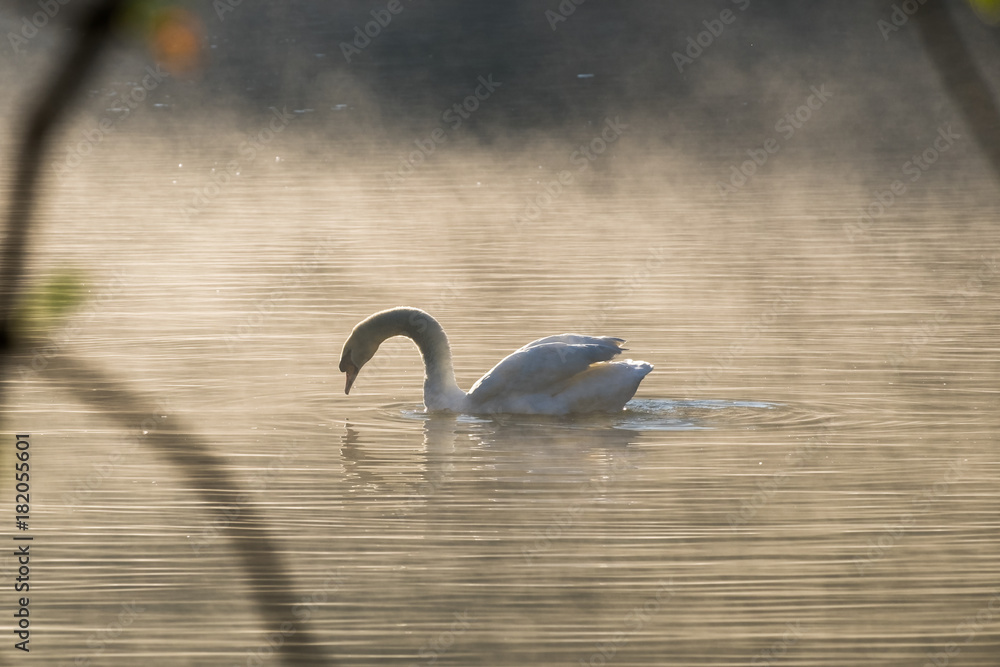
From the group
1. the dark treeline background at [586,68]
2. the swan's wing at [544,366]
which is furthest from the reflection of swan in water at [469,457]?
the dark treeline background at [586,68]

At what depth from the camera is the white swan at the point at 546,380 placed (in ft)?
32.7

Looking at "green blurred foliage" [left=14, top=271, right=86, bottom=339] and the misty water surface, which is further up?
"green blurred foliage" [left=14, top=271, right=86, bottom=339]

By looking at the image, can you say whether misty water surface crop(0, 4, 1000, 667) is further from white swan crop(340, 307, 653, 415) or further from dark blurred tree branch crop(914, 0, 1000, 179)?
dark blurred tree branch crop(914, 0, 1000, 179)

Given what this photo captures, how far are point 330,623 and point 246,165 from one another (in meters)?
25.5

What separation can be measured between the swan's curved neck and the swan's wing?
1.23 feet

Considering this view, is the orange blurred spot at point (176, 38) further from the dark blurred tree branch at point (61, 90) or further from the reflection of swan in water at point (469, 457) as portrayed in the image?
the reflection of swan in water at point (469, 457)

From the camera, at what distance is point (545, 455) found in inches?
356

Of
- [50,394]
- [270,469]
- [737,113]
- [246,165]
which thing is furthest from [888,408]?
[737,113]

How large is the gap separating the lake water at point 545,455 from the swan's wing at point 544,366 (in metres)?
0.26

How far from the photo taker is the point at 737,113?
122 feet

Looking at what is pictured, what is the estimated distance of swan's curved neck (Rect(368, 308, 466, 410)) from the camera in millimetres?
10398

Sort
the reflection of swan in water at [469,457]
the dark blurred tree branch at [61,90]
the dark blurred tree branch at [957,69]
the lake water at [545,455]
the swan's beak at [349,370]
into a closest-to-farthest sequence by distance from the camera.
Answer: the dark blurred tree branch at [61,90] → the dark blurred tree branch at [957,69] → the lake water at [545,455] → the reflection of swan in water at [469,457] → the swan's beak at [349,370]

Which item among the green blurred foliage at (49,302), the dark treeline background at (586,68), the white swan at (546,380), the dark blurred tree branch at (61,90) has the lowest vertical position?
the dark treeline background at (586,68)

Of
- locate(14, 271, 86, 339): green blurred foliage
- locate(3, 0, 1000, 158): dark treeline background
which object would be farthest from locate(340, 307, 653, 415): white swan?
locate(3, 0, 1000, 158): dark treeline background
